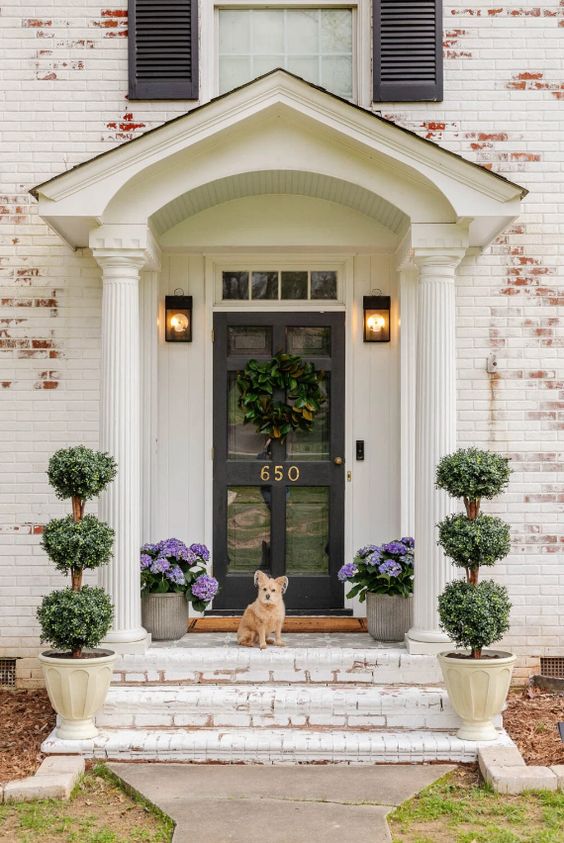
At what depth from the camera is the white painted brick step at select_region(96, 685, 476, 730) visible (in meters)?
6.10

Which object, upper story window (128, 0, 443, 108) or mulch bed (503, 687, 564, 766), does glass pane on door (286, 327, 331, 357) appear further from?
mulch bed (503, 687, 564, 766)

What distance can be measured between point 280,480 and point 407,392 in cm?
114

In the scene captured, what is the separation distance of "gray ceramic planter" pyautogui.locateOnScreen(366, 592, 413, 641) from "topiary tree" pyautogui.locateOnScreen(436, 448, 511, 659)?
2.88ft

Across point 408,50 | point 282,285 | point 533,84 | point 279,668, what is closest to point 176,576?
point 279,668

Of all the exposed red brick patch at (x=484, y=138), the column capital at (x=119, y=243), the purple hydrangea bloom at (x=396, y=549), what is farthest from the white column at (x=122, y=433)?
the exposed red brick patch at (x=484, y=138)

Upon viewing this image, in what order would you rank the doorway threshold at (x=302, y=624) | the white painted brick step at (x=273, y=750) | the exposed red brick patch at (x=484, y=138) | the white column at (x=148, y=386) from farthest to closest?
the white column at (x=148, y=386) < the exposed red brick patch at (x=484, y=138) < the doorway threshold at (x=302, y=624) < the white painted brick step at (x=273, y=750)

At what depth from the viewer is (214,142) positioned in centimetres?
654

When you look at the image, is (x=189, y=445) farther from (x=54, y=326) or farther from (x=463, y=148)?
(x=463, y=148)

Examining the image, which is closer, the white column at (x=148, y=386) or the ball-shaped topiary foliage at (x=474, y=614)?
the ball-shaped topiary foliage at (x=474, y=614)

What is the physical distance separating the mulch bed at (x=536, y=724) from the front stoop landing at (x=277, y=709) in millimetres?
191

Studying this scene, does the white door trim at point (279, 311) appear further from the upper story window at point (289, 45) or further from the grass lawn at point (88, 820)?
the grass lawn at point (88, 820)

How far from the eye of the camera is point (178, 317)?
7.74 metres

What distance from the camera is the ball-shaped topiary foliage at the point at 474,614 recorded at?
577cm

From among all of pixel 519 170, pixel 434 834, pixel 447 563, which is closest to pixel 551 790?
pixel 434 834
